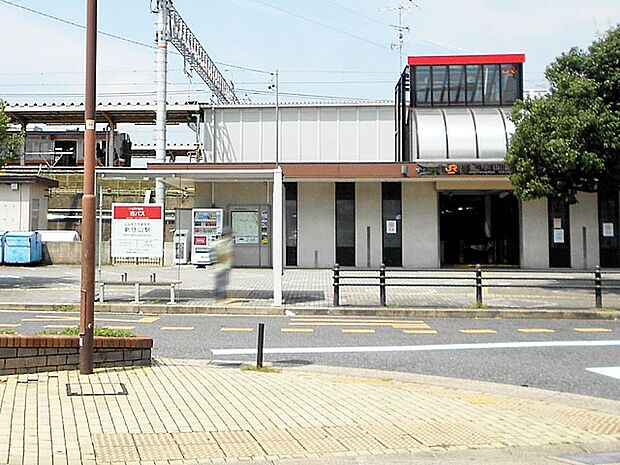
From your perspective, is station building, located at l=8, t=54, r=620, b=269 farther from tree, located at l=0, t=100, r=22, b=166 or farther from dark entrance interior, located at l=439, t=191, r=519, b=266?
tree, located at l=0, t=100, r=22, b=166

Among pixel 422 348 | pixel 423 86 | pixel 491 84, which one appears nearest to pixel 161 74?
pixel 423 86

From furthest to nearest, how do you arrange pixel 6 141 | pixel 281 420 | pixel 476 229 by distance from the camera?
1. pixel 476 229
2. pixel 6 141
3. pixel 281 420

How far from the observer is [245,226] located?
30.6m

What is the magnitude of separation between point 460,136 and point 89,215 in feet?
78.7

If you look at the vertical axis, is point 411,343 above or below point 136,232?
below

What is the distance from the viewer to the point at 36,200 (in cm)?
3195

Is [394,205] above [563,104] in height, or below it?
below

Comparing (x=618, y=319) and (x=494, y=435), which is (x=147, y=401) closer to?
(x=494, y=435)

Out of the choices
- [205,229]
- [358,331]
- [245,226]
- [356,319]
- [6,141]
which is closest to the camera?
[358,331]

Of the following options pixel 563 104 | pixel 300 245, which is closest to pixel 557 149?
pixel 563 104

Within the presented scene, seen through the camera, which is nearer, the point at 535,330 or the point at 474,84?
the point at 535,330

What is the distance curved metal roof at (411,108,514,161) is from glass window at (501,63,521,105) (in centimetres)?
169

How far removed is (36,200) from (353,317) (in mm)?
20868

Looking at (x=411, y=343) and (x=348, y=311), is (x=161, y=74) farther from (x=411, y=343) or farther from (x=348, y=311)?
(x=411, y=343)
